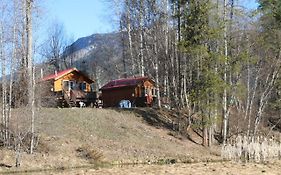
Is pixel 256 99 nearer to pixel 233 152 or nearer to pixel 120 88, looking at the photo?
pixel 120 88

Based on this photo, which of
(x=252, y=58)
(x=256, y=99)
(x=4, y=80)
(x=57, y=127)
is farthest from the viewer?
(x=256, y=99)

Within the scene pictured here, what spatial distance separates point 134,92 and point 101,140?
18225mm

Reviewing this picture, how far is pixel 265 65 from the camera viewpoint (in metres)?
29.9

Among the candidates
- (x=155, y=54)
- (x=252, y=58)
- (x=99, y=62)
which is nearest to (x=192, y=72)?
(x=252, y=58)

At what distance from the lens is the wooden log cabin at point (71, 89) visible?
4071 centimetres

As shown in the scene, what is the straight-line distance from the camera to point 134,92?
4209 centimetres

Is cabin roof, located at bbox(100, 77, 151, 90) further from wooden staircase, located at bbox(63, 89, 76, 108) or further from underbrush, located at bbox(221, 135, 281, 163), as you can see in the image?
underbrush, located at bbox(221, 135, 281, 163)

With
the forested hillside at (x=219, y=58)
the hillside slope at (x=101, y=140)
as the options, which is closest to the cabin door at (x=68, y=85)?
the forested hillside at (x=219, y=58)

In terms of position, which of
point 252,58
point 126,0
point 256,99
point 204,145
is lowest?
point 204,145

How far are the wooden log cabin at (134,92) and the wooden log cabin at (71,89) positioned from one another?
1970mm

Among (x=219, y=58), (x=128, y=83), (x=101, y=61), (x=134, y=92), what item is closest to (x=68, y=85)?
(x=128, y=83)

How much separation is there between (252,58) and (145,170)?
15144 millimetres

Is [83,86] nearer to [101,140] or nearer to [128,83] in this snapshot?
[128,83]

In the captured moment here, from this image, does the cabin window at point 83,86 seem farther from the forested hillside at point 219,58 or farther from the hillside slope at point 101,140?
the hillside slope at point 101,140
